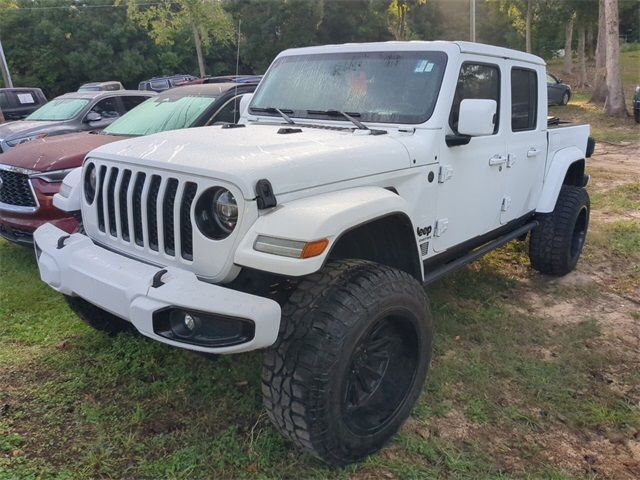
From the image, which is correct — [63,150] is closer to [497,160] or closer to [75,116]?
[75,116]

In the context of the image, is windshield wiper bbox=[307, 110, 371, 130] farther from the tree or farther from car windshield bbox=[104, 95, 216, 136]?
the tree

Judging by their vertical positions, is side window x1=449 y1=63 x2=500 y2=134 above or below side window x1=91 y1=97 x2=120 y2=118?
above

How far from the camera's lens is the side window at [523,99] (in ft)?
13.3

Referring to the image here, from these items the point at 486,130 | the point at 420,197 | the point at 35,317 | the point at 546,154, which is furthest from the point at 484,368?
the point at 35,317

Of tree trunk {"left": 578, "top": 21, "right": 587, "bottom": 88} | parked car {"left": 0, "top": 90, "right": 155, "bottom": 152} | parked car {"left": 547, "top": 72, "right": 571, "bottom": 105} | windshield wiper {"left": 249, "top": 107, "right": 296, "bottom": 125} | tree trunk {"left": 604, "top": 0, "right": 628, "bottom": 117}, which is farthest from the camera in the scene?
tree trunk {"left": 578, "top": 21, "right": 587, "bottom": 88}

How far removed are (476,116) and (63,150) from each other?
Result: 13.0ft

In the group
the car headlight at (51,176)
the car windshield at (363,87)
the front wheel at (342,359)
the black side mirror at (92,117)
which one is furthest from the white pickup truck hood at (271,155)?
the black side mirror at (92,117)

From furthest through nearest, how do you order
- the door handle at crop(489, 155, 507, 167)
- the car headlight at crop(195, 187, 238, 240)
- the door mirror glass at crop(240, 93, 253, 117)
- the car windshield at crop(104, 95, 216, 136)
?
the car windshield at crop(104, 95, 216, 136)
the door mirror glass at crop(240, 93, 253, 117)
the door handle at crop(489, 155, 507, 167)
the car headlight at crop(195, 187, 238, 240)

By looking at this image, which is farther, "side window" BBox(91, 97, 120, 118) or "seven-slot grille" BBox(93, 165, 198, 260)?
"side window" BBox(91, 97, 120, 118)

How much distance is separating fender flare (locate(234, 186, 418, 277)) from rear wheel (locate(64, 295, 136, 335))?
1663 mm

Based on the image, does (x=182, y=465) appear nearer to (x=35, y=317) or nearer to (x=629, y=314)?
(x=35, y=317)

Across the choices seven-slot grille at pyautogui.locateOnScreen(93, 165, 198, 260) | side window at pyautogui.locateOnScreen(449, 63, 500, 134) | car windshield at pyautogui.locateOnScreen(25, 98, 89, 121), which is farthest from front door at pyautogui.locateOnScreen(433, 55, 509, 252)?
car windshield at pyautogui.locateOnScreen(25, 98, 89, 121)

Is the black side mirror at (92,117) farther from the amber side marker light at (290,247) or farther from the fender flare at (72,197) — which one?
the amber side marker light at (290,247)

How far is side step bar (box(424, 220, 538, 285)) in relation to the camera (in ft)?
11.1
